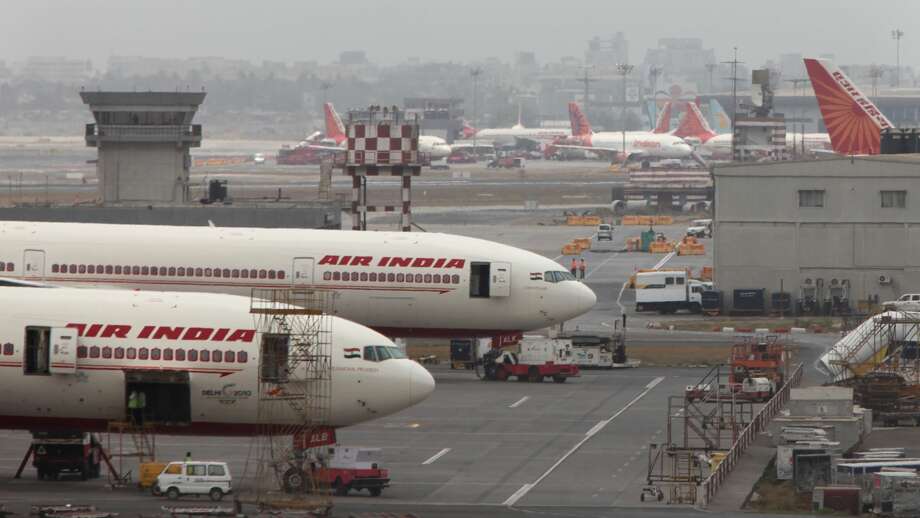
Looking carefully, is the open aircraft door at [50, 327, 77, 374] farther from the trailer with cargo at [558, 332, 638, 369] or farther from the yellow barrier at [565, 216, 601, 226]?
the yellow barrier at [565, 216, 601, 226]

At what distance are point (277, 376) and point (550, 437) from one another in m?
16.8

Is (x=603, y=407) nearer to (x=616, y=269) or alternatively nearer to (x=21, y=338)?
(x=21, y=338)

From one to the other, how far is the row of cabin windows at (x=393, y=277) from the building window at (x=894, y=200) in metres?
40.6

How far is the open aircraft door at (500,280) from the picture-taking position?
8000 cm

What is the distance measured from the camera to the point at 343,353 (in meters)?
54.8

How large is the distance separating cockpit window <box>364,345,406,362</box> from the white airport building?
59.9 m

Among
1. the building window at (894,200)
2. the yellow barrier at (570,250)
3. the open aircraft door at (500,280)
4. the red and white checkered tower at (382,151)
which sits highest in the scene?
the red and white checkered tower at (382,151)

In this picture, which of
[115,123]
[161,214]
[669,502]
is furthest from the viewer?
[115,123]

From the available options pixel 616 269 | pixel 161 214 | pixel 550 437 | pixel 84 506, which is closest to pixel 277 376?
pixel 84 506

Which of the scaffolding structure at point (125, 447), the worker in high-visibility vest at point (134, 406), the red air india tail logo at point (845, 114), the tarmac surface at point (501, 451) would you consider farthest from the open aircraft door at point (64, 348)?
the red air india tail logo at point (845, 114)

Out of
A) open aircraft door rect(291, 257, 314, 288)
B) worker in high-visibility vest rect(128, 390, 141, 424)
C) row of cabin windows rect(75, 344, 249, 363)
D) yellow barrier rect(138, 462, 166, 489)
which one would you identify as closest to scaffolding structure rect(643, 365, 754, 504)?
row of cabin windows rect(75, 344, 249, 363)

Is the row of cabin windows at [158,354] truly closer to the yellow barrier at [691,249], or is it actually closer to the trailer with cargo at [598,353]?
the trailer with cargo at [598,353]

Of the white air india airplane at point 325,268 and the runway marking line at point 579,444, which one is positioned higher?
the white air india airplane at point 325,268

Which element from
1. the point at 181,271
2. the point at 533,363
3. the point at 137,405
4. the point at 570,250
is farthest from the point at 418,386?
the point at 570,250
